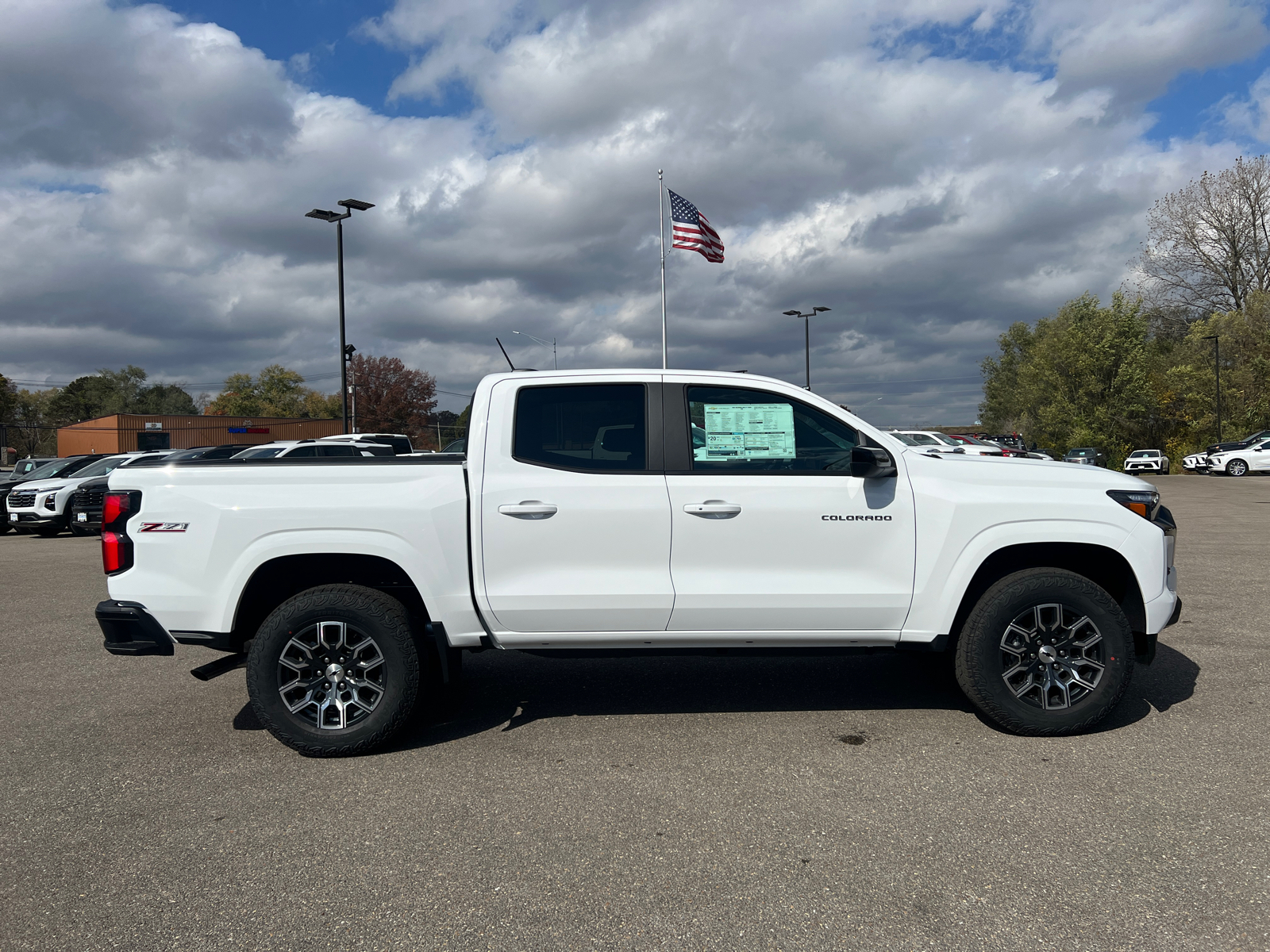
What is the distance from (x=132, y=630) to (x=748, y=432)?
3290 millimetres

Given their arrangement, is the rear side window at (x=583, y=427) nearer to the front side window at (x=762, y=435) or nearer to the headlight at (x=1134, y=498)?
the front side window at (x=762, y=435)

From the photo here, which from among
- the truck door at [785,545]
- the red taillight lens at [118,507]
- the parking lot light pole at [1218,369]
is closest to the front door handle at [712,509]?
the truck door at [785,545]

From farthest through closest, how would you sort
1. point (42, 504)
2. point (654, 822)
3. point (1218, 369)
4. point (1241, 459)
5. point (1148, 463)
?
point (1218, 369) < point (1148, 463) < point (1241, 459) < point (42, 504) < point (654, 822)

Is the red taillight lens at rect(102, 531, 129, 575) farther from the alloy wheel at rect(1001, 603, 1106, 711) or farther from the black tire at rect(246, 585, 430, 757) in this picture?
the alloy wheel at rect(1001, 603, 1106, 711)

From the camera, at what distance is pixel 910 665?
601 cm

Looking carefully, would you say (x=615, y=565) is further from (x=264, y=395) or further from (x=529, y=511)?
(x=264, y=395)

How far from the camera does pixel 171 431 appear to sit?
5584cm

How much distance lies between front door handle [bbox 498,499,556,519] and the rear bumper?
1.84 meters

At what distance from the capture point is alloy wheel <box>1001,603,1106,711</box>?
14.4ft

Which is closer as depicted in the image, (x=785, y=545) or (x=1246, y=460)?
(x=785, y=545)

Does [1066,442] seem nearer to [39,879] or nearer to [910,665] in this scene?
[910,665]

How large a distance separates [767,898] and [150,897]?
217 cm

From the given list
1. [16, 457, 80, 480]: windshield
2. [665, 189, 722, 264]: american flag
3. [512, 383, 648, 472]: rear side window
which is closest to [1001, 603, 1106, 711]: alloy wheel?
[512, 383, 648, 472]: rear side window

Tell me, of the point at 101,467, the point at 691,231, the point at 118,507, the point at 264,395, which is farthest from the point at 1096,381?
the point at 264,395
